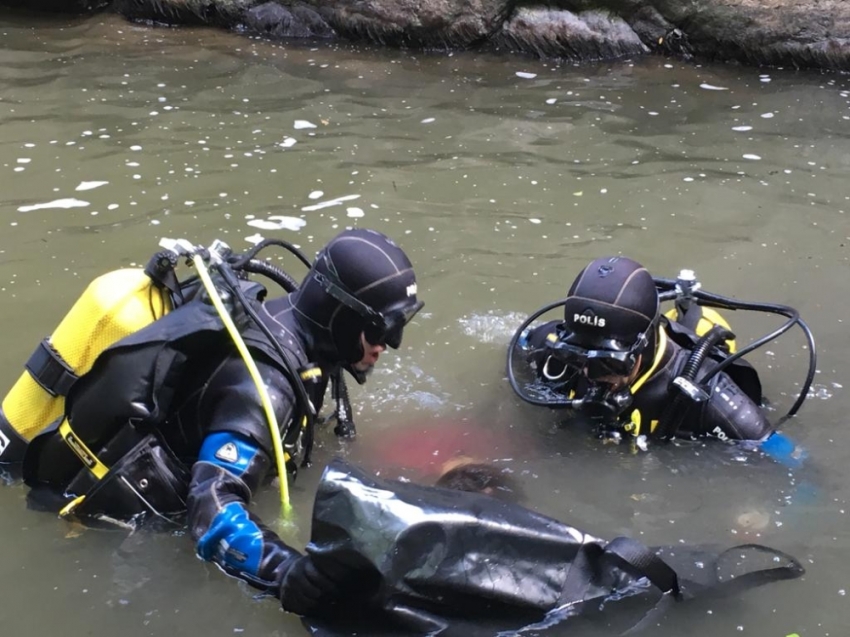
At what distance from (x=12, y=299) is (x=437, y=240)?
250 centimetres

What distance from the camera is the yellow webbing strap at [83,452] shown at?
291cm

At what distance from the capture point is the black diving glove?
238cm

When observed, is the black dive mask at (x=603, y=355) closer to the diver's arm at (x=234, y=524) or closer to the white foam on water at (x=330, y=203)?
the diver's arm at (x=234, y=524)

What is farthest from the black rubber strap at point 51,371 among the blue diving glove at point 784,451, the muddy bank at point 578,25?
the muddy bank at point 578,25

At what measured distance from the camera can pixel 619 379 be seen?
3.57 meters

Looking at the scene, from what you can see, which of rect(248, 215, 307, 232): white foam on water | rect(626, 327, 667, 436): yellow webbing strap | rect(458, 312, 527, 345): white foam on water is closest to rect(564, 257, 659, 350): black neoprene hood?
rect(626, 327, 667, 436): yellow webbing strap

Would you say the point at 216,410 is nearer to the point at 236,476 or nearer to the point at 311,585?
the point at 236,476

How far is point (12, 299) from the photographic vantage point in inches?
182

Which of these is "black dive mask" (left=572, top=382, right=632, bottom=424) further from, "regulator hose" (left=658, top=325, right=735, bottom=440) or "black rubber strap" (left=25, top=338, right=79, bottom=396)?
"black rubber strap" (left=25, top=338, right=79, bottom=396)

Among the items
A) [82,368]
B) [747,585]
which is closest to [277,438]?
[82,368]

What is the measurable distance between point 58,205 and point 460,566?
438 centimetres

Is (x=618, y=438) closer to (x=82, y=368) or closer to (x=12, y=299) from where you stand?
(x=82, y=368)

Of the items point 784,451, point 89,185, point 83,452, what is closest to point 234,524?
point 83,452

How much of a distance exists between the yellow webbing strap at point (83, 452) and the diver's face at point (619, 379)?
191 cm
